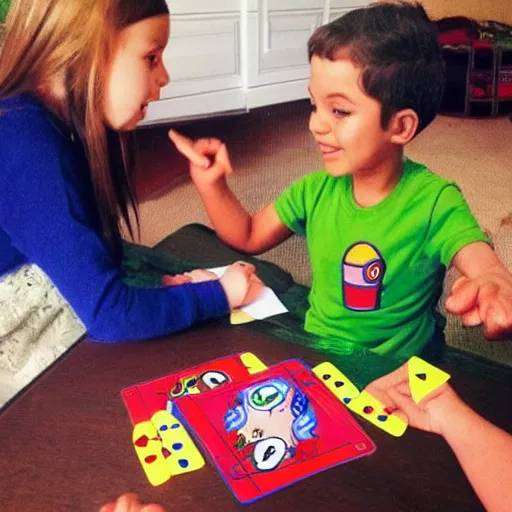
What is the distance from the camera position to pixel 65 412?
534mm

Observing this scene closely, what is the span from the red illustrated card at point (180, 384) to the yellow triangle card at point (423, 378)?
147mm

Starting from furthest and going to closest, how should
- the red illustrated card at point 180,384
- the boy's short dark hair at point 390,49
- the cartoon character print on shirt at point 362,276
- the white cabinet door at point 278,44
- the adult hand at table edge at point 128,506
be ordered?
the white cabinet door at point 278,44
the cartoon character print on shirt at point 362,276
the boy's short dark hair at point 390,49
the red illustrated card at point 180,384
the adult hand at table edge at point 128,506

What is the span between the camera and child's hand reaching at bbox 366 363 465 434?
0.52m

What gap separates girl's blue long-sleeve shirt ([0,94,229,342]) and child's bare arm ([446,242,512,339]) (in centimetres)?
27

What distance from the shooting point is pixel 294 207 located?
82 centimetres

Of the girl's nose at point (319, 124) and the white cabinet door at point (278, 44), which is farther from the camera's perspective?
the white cabinet door at point (278, 44)

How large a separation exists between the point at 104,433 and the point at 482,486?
0.99 ft

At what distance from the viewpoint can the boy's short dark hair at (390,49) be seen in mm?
640

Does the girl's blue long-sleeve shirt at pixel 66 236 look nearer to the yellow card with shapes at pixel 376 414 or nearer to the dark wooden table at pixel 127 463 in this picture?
the dark wooden table at pixel 127 463

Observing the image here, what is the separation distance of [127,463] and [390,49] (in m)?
0.48

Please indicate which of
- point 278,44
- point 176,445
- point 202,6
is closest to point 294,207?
point 176,445

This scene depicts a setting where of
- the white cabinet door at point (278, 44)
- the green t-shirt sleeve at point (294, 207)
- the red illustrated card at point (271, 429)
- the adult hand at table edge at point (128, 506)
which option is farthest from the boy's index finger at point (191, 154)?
the white cabinet door at point (278, 44)

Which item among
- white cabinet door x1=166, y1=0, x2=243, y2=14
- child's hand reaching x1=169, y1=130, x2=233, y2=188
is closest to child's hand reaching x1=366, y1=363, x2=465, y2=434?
child's hand reaching x1=169, y1=130, x2=233, y2=188

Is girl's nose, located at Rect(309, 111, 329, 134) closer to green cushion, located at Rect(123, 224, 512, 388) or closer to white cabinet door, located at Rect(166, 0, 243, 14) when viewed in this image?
green cushion, located at Rect(123, 224, 512, 388)
